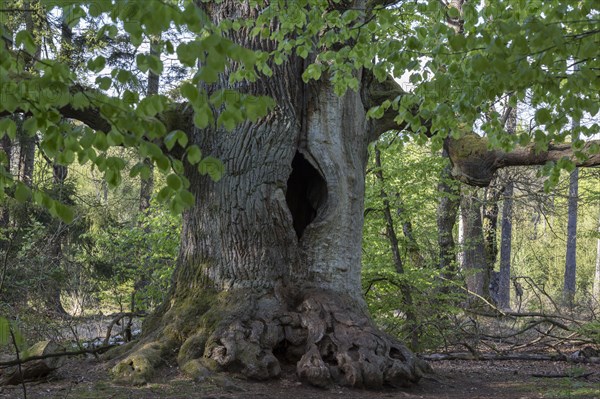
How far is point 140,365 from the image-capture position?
5852 mm

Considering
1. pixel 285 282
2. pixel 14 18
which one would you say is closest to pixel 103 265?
pixel 14 18

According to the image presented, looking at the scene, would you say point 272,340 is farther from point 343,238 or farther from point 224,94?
point 224,94

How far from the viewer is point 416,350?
988 centimetres

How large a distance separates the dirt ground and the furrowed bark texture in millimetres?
136

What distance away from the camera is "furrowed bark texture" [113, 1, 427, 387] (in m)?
6.04

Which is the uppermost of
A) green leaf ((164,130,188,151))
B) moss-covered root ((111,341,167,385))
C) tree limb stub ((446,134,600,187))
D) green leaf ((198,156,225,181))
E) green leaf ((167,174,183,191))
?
tree limb stub ((446,134,600,187))

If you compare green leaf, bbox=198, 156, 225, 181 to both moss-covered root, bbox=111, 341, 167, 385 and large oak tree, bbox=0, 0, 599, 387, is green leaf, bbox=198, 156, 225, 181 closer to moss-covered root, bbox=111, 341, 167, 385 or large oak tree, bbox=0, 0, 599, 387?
large oak tree, bbox=0, 0, 599, 387

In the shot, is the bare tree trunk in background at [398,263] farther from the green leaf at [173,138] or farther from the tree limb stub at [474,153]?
the green leaf at [173,138]

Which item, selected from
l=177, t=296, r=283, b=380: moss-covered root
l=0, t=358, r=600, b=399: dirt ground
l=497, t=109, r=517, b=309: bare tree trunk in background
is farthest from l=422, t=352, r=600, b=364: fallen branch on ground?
l=497, t=109, r=517, b=309: bare tree trunk in background

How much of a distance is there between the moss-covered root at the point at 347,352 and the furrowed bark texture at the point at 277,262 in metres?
0.01

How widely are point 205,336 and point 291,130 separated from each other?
2.38m

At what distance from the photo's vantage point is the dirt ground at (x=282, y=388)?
17.8 ft

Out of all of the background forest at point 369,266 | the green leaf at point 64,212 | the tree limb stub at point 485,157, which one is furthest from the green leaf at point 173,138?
the tree limb stub at point 485,157

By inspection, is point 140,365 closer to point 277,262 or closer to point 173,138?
point 277,262
